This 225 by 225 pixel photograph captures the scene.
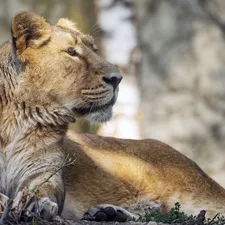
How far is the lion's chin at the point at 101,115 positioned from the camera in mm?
7742

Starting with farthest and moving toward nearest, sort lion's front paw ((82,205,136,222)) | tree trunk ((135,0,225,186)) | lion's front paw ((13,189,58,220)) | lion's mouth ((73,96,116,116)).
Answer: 1. tree trunk ((135,0,225,186))
2. lion's mouth ((73,96,116,116))
3. lion's front paw ((82,205,136,222))
4. lion's front paw ((13,189,58,220))

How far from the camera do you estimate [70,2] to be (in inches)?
529

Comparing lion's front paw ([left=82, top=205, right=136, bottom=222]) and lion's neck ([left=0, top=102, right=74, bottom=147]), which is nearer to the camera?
lion's front paw ([left=82, top=205, right=136, bottom=222])

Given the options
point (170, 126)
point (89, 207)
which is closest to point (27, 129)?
point (89, 207)

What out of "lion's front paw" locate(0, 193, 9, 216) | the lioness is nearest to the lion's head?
the lioness

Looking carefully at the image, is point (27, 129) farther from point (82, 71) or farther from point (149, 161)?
point (149, 161)

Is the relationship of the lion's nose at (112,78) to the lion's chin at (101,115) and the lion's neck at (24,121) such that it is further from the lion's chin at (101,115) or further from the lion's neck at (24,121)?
the lion's neck at (24,121)

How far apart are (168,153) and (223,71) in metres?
5.83

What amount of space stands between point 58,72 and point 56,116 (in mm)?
285

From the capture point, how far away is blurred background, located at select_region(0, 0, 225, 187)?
45.9 ft

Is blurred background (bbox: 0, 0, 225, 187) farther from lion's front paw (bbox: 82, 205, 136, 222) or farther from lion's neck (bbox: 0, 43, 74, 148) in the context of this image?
lion's front paw (bbox: 82, 205, 136, 222)

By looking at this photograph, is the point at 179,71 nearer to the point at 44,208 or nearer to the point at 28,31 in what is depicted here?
the point at 28,31

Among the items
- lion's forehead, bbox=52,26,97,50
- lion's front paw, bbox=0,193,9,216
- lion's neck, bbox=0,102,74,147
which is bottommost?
lion's front paw, bbox=0,193,9,216

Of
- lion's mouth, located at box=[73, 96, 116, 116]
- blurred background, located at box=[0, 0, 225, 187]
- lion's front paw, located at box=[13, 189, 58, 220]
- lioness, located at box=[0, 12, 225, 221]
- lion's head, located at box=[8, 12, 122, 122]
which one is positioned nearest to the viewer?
lion's front paw, located at box=[13, 189, 58, 220]
